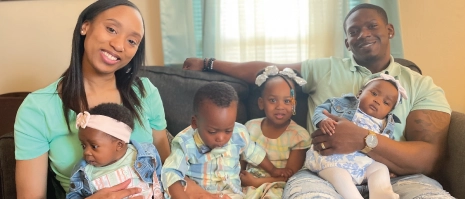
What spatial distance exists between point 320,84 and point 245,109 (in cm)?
40

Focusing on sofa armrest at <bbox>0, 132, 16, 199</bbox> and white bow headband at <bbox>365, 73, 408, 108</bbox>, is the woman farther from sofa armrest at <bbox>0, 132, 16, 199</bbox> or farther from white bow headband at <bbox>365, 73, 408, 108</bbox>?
white bow headband at <bbox>365, 73, 408, 108</bbox>

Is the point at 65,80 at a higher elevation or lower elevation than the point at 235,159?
higher

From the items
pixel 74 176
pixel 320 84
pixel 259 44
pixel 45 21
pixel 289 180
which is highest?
pixel 45 21

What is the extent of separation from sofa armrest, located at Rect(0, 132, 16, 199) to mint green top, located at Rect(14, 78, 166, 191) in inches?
6.6

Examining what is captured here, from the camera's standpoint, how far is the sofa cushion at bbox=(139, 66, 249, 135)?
6.25 ft

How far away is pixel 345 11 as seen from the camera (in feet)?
7.20

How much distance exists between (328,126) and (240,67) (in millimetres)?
633

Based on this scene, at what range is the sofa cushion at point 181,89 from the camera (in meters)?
1.91

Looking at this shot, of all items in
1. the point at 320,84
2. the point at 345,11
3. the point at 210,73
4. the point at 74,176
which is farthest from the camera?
the point at 345,11

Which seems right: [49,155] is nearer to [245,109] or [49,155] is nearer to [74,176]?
[74,176]

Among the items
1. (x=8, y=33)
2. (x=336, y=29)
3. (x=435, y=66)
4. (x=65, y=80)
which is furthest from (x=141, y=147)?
(x=435, y=66)

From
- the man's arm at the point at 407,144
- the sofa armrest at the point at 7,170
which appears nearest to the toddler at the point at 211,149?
the man's arm at the point at 407,144

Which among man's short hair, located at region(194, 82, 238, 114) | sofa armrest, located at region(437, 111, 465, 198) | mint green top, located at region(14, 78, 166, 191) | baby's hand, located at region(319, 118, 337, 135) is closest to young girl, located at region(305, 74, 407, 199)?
baby's hand, located at region(319, 118, 337, 135)

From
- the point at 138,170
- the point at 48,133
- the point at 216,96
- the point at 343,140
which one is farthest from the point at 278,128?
the point at 48,133
